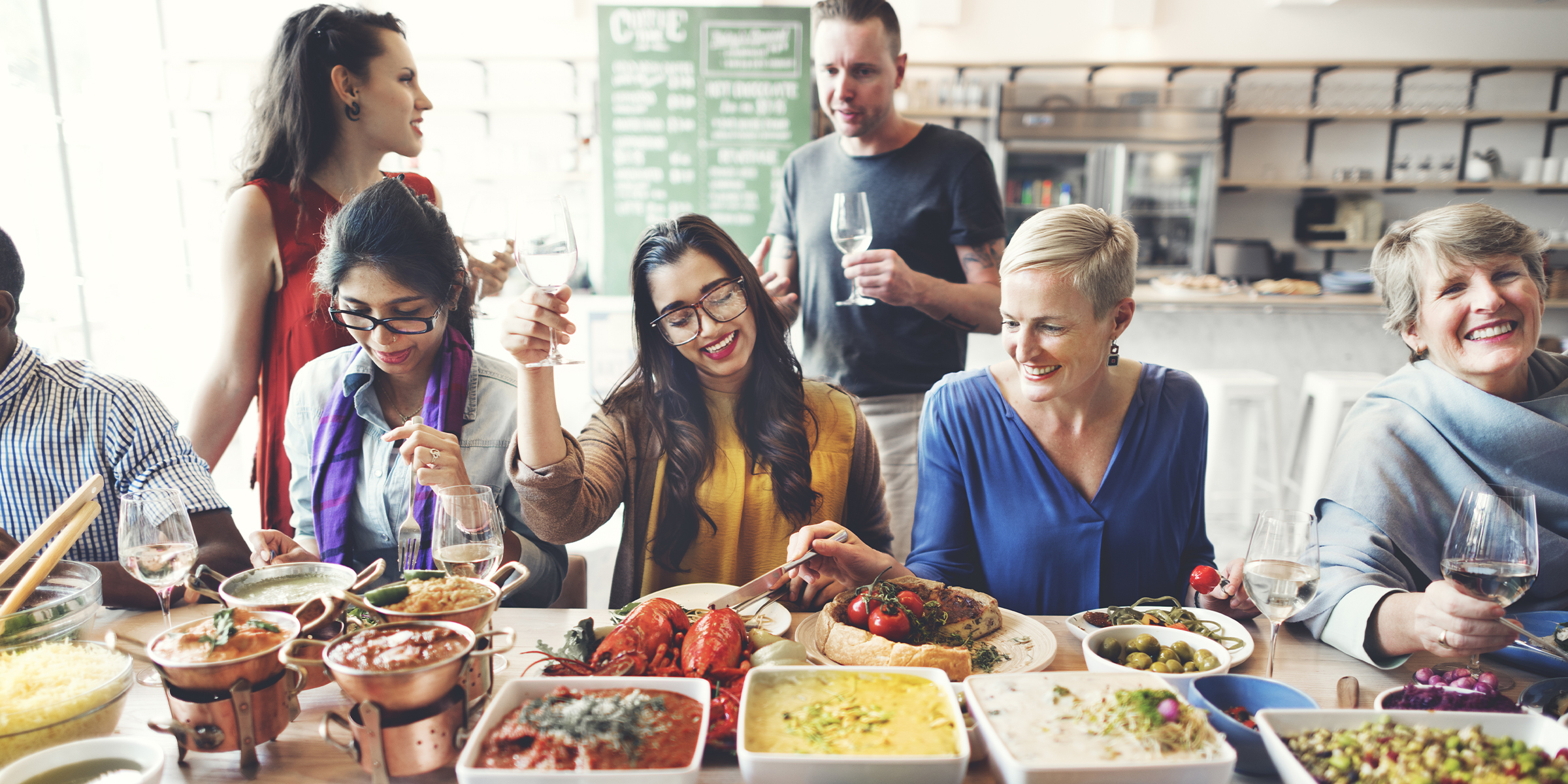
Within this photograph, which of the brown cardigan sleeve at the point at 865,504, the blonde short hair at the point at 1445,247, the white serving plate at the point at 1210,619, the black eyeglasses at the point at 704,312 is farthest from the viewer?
the brown cardigan sleeve at the point at 865,504

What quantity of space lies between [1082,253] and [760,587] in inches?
34.9

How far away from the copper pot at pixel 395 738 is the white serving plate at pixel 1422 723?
3.13 feet

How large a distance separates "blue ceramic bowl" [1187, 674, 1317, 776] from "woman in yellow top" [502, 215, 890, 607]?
0.95 metres

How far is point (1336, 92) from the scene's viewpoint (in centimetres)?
629

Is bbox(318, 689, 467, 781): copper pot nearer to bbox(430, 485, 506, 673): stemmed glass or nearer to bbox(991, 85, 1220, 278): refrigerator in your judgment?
bbox(430, 485, 506, 673): stemmed glass

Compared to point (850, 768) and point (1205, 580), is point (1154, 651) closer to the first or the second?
point (1205, 580)

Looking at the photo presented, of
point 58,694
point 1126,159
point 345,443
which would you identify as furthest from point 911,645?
point 1126,159

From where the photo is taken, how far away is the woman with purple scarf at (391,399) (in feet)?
5.78

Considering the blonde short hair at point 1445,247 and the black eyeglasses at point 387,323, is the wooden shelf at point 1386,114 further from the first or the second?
the black eyeglasses at point 387,323

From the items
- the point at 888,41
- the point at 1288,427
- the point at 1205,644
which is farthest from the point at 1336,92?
the point at 1205,644

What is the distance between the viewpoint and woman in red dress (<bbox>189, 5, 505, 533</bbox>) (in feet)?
6.89

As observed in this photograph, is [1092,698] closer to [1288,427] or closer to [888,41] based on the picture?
[888,41]

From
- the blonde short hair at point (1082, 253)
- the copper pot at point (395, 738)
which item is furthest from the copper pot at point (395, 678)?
the blonde short hair at point (1082, 253)

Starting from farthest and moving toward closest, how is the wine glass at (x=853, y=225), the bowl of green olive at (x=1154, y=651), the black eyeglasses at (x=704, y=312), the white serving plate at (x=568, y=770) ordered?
the wine glass at (x=853, y=225), the black eyeglasses at (x=704, y=312), the bowl of green olive at (x=1154, y=651), the white serving plate at (x=568, y=770)
